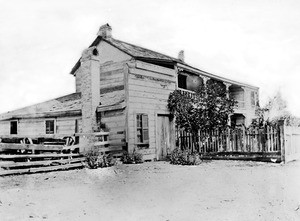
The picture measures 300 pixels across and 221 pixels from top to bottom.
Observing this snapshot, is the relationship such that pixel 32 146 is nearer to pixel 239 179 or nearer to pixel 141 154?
pixel 141 154

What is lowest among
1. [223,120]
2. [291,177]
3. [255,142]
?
[291,177]

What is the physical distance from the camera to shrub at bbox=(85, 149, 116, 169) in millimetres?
10848

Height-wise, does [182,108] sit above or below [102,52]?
below

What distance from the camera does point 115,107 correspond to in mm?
13633

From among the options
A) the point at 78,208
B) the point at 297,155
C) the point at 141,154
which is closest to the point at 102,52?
the point at 141,154

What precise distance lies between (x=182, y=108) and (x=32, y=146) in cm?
800

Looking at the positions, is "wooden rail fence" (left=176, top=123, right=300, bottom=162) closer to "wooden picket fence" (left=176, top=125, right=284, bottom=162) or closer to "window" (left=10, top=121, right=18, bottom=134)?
"wooden picket fence" (left=176, top=125, right=284, bottom=162)

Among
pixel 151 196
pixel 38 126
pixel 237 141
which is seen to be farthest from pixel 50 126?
pixel 151 196

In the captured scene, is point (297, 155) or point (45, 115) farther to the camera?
point (45, 115)

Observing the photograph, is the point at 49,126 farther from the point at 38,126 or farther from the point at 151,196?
the point at 151,196

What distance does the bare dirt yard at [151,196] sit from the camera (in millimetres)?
5039

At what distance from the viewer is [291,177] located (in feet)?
29.4

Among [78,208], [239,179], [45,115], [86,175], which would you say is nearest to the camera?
[78,208]

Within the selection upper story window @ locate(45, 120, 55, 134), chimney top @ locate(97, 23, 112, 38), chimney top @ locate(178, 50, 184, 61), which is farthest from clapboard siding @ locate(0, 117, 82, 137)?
chimney top @ locate(178, 50, 184, 61)
